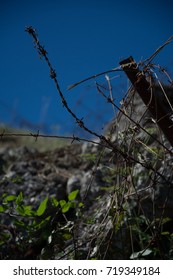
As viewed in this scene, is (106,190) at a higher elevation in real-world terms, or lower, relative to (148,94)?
lower

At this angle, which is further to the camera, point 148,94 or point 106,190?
point 106,190

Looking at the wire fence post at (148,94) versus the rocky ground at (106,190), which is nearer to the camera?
the wire fence post at (148,94)

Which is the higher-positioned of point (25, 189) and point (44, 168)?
point (44, 168)

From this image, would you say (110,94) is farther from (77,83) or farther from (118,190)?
(118,190)

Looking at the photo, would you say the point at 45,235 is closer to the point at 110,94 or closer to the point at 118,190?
the point at 118,190

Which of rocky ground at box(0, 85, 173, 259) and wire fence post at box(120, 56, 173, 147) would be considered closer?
wire fence post at box(120, 56, 173, 147)
